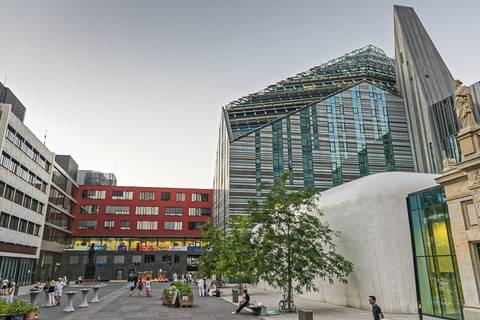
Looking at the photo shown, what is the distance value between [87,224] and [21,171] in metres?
38.9

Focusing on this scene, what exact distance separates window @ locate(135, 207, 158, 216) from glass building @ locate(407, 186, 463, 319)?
7331cm

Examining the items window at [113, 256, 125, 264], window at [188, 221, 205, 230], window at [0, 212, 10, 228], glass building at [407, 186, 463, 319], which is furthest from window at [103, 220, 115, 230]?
glass building at [407, 186, 463, 319]

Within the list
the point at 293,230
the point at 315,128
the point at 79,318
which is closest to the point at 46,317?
the point at 79,318

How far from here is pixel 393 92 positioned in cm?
9844

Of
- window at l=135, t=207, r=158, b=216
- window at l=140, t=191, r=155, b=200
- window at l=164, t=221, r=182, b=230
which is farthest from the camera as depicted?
window at l=140, t=191, r=155, b=200

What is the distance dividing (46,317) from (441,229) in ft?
74.7

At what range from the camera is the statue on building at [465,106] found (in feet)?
54.6

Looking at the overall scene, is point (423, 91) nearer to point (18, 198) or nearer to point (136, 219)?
point (136, 219)

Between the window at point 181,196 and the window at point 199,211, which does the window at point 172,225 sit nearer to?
the window at point 199,211

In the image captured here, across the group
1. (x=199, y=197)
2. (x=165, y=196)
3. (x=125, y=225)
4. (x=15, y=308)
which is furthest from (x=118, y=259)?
(x=15, y=308)

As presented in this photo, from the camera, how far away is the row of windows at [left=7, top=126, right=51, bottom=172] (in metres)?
44.0

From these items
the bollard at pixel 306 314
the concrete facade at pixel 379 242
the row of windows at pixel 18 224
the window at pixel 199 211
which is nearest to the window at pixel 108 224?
the window at pixel 199 211

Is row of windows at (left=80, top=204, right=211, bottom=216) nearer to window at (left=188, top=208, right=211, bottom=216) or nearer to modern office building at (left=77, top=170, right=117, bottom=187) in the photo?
window at (left=188, top=208, right=211, bottom=216)

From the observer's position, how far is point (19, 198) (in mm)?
46938
